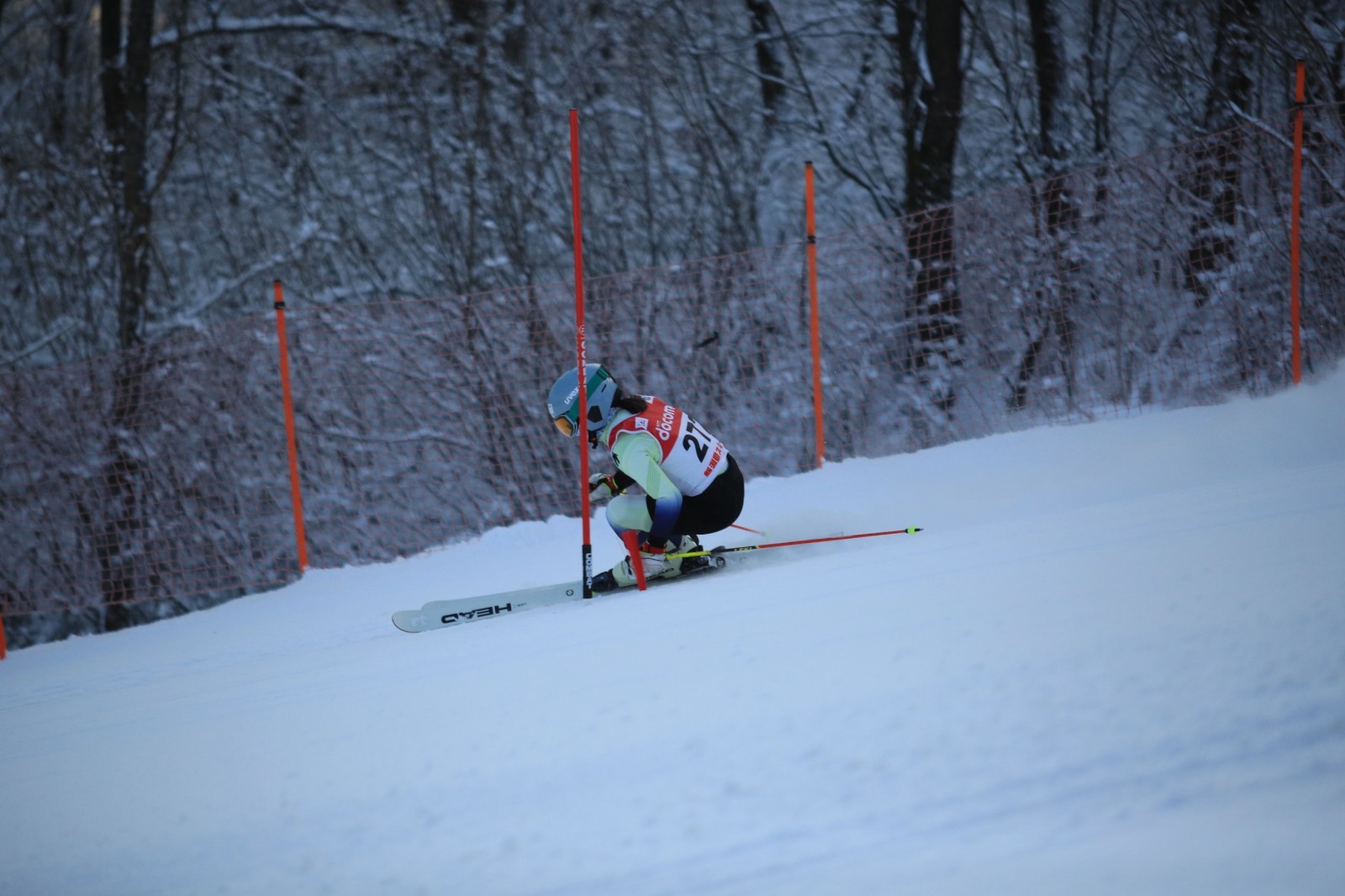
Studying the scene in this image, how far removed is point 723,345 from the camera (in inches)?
375

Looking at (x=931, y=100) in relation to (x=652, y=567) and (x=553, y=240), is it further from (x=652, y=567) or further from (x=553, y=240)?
(x=652, y=567)

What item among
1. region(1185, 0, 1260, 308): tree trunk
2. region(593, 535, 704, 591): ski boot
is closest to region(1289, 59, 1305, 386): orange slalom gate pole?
region(1185, 0, 1260, 308): tree trunk

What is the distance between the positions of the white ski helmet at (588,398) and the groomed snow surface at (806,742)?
1018 mm

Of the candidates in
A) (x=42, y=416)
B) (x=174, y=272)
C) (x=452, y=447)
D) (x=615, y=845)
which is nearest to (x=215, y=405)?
(x=42, y=416)

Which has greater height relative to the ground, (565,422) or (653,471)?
(565,422)

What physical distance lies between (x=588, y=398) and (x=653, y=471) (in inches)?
21.1

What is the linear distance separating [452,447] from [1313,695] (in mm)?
8361

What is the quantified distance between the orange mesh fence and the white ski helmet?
3.38 metres

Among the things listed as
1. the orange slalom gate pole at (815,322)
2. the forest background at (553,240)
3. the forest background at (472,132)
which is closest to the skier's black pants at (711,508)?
the orange slalom gate pole at (815,322)

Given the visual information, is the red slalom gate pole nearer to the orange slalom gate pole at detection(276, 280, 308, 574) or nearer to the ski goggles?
the ski goggles

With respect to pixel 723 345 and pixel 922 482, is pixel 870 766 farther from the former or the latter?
pixel 723 345

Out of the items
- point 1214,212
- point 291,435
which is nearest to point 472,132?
point 291,435

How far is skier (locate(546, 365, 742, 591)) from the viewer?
5125 mm

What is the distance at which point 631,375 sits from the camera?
31.9ft
